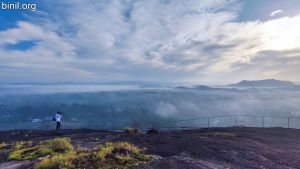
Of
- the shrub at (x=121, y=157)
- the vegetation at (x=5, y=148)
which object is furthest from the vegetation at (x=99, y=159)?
the vegetation at (x=5, y=148)

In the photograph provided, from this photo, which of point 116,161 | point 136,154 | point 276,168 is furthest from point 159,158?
point 276,168

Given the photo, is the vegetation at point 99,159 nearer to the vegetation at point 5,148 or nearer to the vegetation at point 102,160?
the vegetation at point 102,160

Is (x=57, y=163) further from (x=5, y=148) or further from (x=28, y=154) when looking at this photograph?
(x=5, y=148)

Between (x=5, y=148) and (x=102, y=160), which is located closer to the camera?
(x=102, y=160)

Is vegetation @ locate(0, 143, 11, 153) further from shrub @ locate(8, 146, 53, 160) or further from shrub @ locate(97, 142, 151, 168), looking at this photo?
shrub @ locate(97, 142, 151, 168)

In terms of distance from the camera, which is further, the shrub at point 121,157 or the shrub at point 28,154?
the shrub at point 28,154

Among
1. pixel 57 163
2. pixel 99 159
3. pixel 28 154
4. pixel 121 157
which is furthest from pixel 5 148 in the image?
pixel 121 157

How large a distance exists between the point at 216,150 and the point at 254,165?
9.63ft

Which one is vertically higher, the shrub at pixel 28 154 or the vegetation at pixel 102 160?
the vegetation at pixel 102 160

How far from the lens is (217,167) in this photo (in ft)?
43.5

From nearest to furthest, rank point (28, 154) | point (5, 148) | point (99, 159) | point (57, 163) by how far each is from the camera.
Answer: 1. point (57, 163)
2. point (99, 159)
3. point (28, 154)
4. point (5, 148)

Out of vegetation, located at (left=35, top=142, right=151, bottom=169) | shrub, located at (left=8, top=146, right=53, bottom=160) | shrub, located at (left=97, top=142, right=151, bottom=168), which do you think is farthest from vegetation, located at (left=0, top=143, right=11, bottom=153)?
shrub, located at (left=97, top=142, right=151, bottom=168)

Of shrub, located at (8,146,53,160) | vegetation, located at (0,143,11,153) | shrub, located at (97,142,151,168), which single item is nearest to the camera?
shrub, located at (97,142,151,168)

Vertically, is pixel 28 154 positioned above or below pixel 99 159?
below
